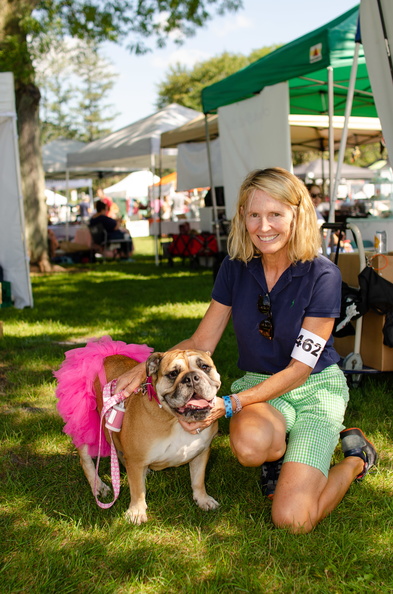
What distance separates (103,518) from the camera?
9.17 feet

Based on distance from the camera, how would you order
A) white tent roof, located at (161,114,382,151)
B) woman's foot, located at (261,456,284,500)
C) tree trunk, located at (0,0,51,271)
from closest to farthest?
woman's foot, located at (261,456,284,500)
white tent roof, located at (161,114,382,151)
tree trunk, located at (0,0,51,271)

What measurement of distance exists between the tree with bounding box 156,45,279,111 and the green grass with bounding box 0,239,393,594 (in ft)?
161

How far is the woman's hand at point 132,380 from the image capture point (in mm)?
2822

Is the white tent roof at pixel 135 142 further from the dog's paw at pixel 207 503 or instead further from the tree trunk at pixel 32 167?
the dog's paw at pixel 207 503

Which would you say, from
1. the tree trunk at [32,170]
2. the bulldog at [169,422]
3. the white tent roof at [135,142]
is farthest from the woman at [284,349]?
the white tent roof at [135,142]

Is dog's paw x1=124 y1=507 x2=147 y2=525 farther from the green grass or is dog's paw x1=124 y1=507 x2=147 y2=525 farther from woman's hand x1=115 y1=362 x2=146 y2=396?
woman's hand x1=115 y1=362 x2=146 y2=396

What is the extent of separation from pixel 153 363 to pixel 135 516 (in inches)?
29.9

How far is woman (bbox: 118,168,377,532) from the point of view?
276 centimetres

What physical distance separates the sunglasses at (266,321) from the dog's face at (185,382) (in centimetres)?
44

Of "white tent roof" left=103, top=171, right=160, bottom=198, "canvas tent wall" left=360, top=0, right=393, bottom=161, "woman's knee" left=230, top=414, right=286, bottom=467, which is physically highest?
"white tent roof" left=103, top=171, right=160, bottom=198

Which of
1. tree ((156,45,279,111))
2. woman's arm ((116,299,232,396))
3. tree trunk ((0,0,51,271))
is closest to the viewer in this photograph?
woman's arm ((116,299,232,396))

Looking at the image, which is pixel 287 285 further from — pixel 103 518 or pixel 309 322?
pixel 103 518

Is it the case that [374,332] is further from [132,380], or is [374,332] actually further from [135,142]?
[135,142]

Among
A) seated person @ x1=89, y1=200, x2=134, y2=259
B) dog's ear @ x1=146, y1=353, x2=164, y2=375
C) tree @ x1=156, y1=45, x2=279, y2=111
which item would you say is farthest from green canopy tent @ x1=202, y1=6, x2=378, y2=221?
tree @ x1=156, y1=45, x2=279, y2=111
